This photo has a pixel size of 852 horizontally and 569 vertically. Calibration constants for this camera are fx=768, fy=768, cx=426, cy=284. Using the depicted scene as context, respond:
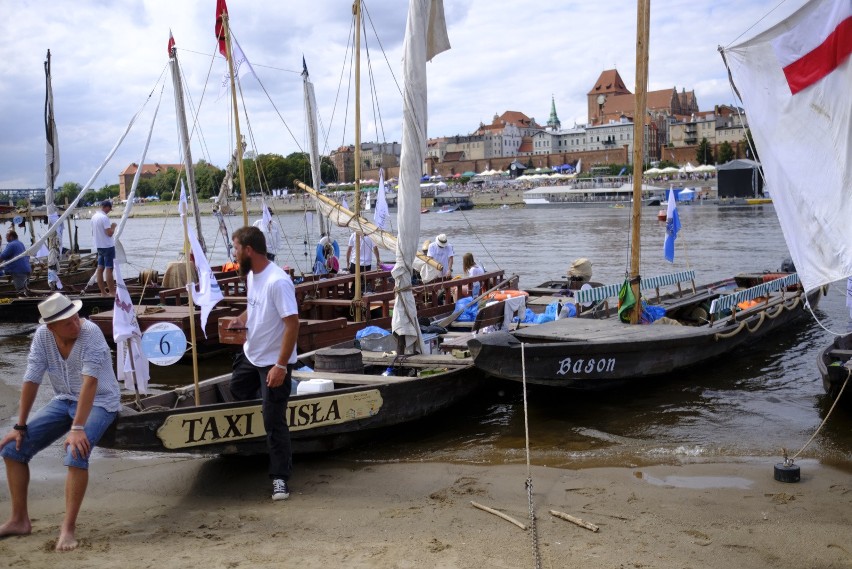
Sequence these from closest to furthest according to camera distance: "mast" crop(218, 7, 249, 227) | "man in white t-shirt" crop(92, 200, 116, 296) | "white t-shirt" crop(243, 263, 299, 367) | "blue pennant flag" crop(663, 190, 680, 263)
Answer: "white t-shirt" crop(243, 263, 299, 367)
"mast" crop(218, 7, 249, 227)
"blue pennant flag" crop(663, 190, 680, 263)
"man in white t-shirt" crop(92, 200, 116, 296)

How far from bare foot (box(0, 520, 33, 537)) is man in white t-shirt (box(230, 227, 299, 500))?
6.72ft

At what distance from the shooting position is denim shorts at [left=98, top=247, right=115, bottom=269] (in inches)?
736

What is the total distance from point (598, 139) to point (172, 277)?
167 meters

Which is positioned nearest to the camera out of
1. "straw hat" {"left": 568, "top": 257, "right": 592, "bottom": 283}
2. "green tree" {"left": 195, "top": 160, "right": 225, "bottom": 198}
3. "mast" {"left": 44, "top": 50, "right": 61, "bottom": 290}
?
"straw hat" {"left": 568, "top": 257, "right": 592, "bottom": 283}

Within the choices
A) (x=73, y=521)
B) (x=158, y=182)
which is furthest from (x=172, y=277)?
(x=158, y=182)

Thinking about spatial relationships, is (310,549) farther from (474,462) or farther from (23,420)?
(474,462)

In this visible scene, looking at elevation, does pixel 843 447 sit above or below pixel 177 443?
below

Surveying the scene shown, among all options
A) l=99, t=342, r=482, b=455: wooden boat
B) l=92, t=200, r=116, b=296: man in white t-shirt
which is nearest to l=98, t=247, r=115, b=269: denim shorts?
l=92, t=200, r=116, b=296: man in white t-shirt

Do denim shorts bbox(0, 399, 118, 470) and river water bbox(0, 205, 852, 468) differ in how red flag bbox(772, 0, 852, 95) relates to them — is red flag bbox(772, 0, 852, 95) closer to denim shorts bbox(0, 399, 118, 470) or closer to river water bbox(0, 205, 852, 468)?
river water bbox(0, 205, 852, 468)

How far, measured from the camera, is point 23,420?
5961 mm

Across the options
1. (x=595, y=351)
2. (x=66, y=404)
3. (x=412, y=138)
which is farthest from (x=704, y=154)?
(x=66, y=404)

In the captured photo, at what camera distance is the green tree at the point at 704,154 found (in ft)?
470

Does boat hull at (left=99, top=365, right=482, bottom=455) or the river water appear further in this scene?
the river water

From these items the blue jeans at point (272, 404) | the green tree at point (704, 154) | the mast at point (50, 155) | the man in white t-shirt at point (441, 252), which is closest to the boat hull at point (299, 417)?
the blue jeans at point (272, 404)
